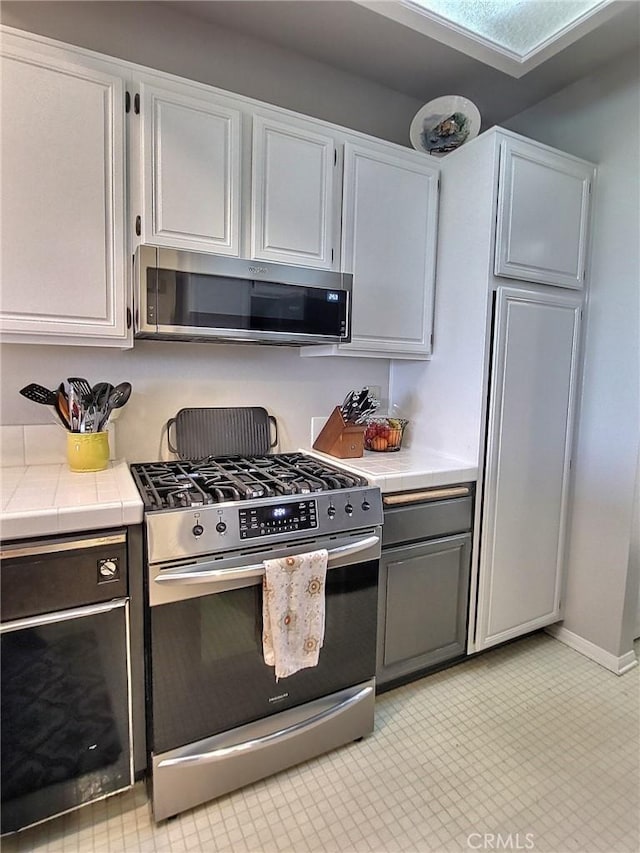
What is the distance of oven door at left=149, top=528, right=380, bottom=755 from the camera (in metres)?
1.37

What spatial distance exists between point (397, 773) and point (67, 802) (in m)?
1.03

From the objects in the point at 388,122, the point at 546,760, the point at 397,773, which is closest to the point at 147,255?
the point at 388,122

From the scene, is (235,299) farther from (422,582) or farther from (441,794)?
(441,794)

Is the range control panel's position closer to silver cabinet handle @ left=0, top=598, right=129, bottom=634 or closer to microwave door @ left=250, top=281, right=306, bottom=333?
silver cabinet handle @ left=0, top=598, right=129, bottom=634

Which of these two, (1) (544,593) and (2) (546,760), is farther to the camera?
(1) (544,593)

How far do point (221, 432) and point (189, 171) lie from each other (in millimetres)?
1014

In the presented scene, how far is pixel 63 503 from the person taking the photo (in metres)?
1.29

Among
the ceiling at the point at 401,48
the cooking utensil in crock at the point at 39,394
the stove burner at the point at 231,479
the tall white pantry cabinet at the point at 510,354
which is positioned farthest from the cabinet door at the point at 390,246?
the cooking utensil in crock at the point at 39,394

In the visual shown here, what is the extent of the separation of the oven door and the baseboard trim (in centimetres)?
136

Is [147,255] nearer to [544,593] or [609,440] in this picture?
[609,440]

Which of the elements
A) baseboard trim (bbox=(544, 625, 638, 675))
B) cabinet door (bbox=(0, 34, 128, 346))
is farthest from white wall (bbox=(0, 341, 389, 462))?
baseboard trim (bbox=(544, 625, 638, 675))

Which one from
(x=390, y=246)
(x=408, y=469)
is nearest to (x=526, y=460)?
(x=408, y=469)

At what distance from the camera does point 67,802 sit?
1336 mm

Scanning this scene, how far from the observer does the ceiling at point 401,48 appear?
1839 mm
